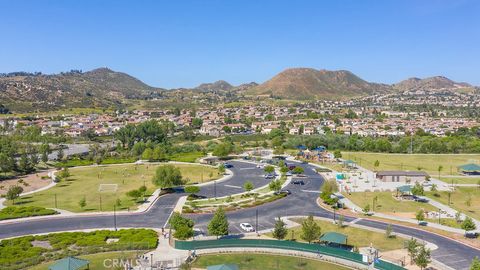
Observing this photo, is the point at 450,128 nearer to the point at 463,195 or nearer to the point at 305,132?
the point at 305,132

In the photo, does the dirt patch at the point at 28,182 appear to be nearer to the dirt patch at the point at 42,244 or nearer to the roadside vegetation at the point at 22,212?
the roadside vegetation at the point at 22,212

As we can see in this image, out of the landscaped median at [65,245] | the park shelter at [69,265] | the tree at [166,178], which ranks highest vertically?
the tree at [166,178]

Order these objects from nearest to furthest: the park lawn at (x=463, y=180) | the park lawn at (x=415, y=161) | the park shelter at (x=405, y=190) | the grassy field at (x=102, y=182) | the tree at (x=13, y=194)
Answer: the grassy field at (x=102, y=182) → the tree at (x=13, y=194) → the park shelter at (x=405, y=190) → the park lawn at (x=463, y=180) → the park lawn at (x=415, y=161)

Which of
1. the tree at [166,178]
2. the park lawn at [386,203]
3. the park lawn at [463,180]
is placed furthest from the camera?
the park lawn at [463,180]

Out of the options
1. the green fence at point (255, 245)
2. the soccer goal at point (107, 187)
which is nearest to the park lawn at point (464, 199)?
the green fence at point (255, 245)

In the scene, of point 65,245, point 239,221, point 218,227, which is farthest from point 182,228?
point 65,245

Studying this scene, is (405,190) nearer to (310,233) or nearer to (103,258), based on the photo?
(310,233)

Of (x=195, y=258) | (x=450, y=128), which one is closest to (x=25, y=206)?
(x=195, y=258)
